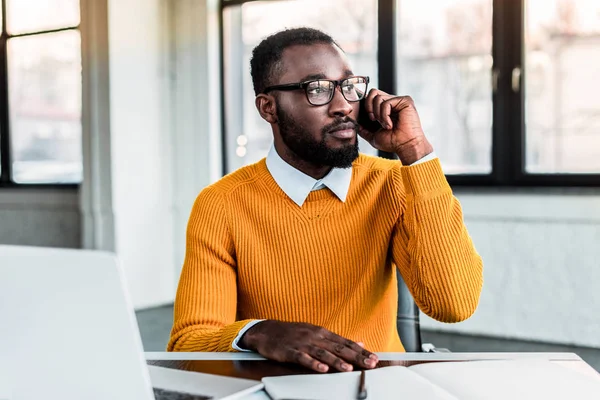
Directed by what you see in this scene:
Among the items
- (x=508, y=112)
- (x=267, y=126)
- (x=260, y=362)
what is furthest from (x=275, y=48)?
(x=267, y=126)

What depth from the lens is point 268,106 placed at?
1665mm

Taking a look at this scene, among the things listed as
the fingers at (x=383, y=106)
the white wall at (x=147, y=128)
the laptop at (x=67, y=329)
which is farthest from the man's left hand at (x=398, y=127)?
the white wall at (x=147, y=128)

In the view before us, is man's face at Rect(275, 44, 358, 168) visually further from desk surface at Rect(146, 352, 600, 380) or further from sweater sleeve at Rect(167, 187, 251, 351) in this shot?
desk surface at Rect(146, 352, 600, 380)

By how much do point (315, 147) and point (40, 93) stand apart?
448 cm

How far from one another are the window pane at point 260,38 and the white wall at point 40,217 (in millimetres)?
1331

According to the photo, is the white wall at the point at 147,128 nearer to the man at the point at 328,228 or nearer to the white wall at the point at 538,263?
the white wall at the point at 538,263

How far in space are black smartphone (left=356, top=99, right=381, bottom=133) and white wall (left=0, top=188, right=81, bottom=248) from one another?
396cm

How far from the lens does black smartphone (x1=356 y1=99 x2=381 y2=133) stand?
1609mm

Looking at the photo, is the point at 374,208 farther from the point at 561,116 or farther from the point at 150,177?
the point at 150,177

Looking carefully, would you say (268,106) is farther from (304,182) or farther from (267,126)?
(267,126)

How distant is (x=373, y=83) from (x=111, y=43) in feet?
5.60

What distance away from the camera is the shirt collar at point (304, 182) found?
5.00 ft

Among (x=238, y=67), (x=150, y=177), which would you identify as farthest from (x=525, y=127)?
(x=150, y=177)

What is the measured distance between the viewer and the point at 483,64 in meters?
3.96
